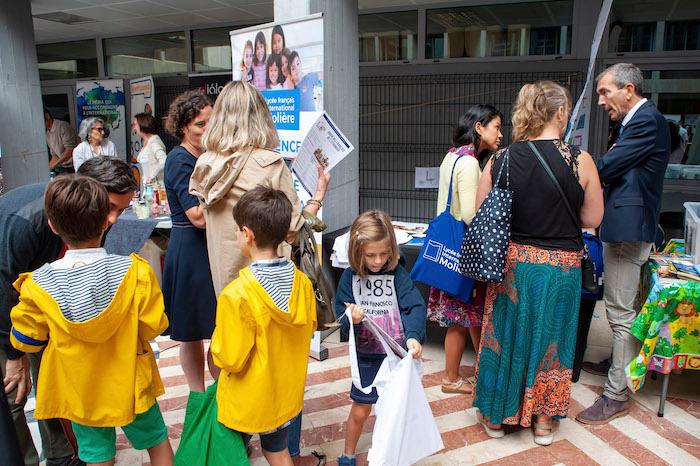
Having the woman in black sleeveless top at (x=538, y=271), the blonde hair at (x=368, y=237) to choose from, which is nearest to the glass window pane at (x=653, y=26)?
the woman in black sleeveless top at (x=538, y=271)

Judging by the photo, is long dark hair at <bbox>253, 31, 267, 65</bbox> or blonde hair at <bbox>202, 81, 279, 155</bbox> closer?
blonde hair at <bbox>202, 81, 279, 155</bbox>

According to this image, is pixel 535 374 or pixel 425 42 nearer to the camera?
pixel 535 374

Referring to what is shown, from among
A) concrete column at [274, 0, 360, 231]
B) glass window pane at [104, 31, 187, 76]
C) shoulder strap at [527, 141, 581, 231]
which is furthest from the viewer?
glass window pane at [104, 31, 187, 76]

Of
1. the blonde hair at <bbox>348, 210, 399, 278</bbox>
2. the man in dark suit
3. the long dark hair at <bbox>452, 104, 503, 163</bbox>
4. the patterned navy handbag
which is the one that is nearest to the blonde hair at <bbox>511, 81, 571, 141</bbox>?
the patterned navy handbag

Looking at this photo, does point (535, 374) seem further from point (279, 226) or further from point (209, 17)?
point (209, 17)

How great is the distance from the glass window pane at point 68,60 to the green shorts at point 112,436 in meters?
8.60

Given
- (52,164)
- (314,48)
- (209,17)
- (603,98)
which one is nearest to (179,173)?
(314,48)

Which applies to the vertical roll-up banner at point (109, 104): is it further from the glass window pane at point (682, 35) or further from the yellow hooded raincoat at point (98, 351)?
the glass window pane at point (682, 35)

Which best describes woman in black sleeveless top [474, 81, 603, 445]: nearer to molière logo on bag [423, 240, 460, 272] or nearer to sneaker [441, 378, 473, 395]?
molière logo on bag [423, 240, 460, 272]

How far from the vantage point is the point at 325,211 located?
383 centimetres

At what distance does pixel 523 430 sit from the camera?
9.48ft

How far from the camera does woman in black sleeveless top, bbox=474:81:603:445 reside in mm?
2516

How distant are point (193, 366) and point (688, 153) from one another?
17.1ft

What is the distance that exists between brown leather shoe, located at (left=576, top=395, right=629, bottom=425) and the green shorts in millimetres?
2206
